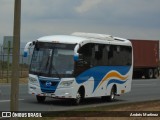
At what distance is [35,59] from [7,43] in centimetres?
1646

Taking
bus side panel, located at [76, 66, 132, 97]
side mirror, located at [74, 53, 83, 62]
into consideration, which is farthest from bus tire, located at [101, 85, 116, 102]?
side mirror, located at [74, 53, 83, 62]

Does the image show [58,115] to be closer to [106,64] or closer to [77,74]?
[77,74]

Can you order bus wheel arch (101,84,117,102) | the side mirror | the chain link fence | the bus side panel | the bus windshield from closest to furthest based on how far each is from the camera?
the side mirror
the bus windshield
the bus side panel
bus wheel arch (101,84,117,102)
the chain link fence

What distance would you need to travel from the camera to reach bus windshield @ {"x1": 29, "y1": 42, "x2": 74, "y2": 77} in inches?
773

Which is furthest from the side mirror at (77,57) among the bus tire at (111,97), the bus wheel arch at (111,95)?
the bus tire at (111,97)

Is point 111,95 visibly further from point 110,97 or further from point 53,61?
point 53,61

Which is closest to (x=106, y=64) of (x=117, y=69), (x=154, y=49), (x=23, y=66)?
(x=117, y=69)

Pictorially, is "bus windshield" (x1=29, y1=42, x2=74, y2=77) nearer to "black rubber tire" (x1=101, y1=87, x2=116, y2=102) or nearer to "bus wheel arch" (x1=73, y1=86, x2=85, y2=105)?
"bus wheel arch" (x1=73, y1=86, x2=85, y2=105)

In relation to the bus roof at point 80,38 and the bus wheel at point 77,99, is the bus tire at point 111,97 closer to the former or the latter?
the bus roof at point 80,38

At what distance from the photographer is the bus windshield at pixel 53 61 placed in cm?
1964

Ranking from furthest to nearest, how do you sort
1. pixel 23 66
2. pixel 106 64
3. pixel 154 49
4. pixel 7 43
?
pixel 154 49 → pixel 23 66 → pixel 7 43 → pixel 106 64

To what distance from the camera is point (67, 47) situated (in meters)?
19.9

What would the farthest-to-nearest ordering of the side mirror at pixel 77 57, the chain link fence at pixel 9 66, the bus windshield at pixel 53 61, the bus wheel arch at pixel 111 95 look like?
the chain link fence at pixel 9 66 → the bus wheel arch at pixel 111 95 → the bus windshield at pixel 53 61 → the side mirror at pixel 77 57

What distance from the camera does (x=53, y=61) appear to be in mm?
19812
